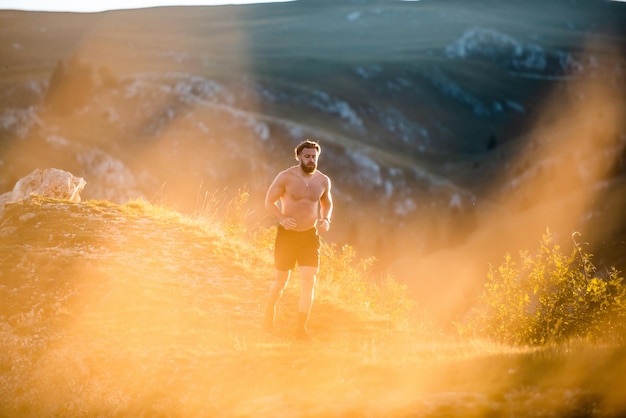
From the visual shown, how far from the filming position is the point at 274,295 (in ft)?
35.1

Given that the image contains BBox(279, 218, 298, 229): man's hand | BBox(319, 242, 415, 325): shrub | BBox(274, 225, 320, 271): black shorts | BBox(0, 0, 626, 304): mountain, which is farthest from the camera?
BBox(0, 0, 626, 304): mountain

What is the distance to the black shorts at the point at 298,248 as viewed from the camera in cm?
1028

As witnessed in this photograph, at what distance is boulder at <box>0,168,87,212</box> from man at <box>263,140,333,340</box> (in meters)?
9.44

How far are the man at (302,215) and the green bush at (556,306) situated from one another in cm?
314

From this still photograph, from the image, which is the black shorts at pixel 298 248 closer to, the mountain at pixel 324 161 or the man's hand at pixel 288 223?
the man's hand at pixel 288 223

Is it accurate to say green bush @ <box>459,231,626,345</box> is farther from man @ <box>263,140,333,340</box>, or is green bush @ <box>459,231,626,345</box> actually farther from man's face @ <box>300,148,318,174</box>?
man's face @ <box>300,148,318,174</box>

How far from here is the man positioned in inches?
401

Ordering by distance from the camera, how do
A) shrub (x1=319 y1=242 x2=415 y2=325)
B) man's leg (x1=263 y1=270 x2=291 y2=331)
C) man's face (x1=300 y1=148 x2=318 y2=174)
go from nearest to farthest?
man's face (x1=300 y1=148 x2=318 y2=174) → man's leg (x1=263 y1=270 x2=291 y2=331) → shrub (x1=319 y1=242 x2=415 y2=325)

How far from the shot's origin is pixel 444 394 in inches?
278

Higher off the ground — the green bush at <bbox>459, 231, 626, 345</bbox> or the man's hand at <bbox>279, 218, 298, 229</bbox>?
the man's hand at <bbox>279, 218, 298, 229</bbox>

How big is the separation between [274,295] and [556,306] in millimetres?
4815

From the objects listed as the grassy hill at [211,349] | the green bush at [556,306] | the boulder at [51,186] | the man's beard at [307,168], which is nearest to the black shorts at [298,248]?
the man's beard at [307,168]

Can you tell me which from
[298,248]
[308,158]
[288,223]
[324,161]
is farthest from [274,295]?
[324,161]

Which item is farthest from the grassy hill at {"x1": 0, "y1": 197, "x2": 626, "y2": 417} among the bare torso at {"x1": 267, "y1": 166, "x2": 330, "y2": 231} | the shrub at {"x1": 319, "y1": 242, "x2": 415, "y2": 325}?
the bare torso at {"x1": 267, "y1": 166, "x2": 330, "y2": 231}
